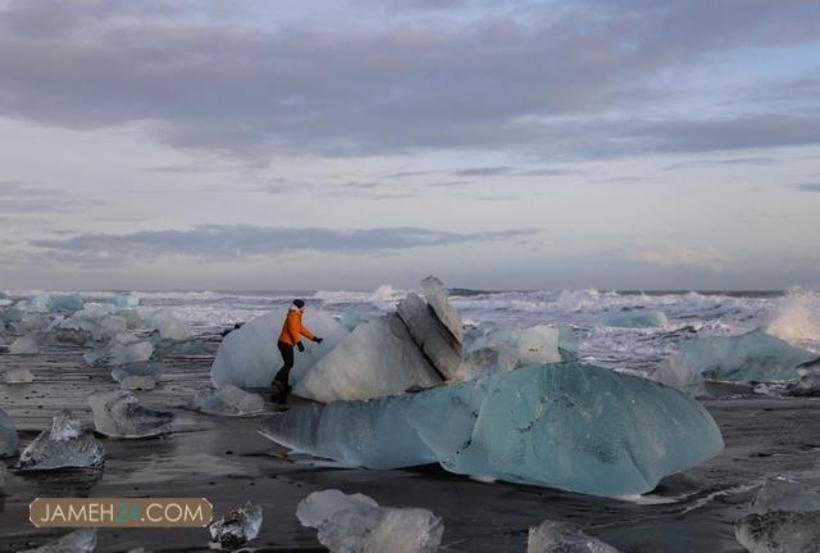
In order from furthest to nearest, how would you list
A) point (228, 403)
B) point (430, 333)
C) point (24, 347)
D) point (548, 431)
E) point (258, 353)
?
point (24, 347) → point (258, 353) → point (430, 333) → point (228, 403) → point (548, 431)

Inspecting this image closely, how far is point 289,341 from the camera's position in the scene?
39.2ft

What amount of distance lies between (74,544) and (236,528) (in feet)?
2.47

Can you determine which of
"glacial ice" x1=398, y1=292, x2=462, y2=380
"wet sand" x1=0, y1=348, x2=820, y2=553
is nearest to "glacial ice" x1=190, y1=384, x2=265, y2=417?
"wet sand" x1=0, y1=348, x2=820, y2=553

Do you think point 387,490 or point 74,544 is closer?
point 74,544


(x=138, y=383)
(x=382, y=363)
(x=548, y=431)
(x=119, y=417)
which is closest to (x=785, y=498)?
(x=548, y=431)

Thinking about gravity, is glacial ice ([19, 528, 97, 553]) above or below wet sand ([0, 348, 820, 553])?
above

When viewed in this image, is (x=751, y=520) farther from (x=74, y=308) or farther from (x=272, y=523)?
(x=74, y=308)

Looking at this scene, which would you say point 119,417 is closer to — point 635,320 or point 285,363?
point 285,363

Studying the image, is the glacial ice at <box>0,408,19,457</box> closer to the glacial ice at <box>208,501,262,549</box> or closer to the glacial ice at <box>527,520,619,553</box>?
the glacial ice at <box>208,501,262,549</box>

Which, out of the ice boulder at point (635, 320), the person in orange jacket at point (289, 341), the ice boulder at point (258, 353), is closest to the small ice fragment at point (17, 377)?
the ice boulder at point (258, 353)

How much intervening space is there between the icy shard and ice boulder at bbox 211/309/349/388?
841 cm

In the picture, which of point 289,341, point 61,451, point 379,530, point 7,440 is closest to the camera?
point 379,530

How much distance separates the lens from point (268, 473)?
250 inches

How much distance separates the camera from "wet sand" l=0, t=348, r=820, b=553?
4.66 m
